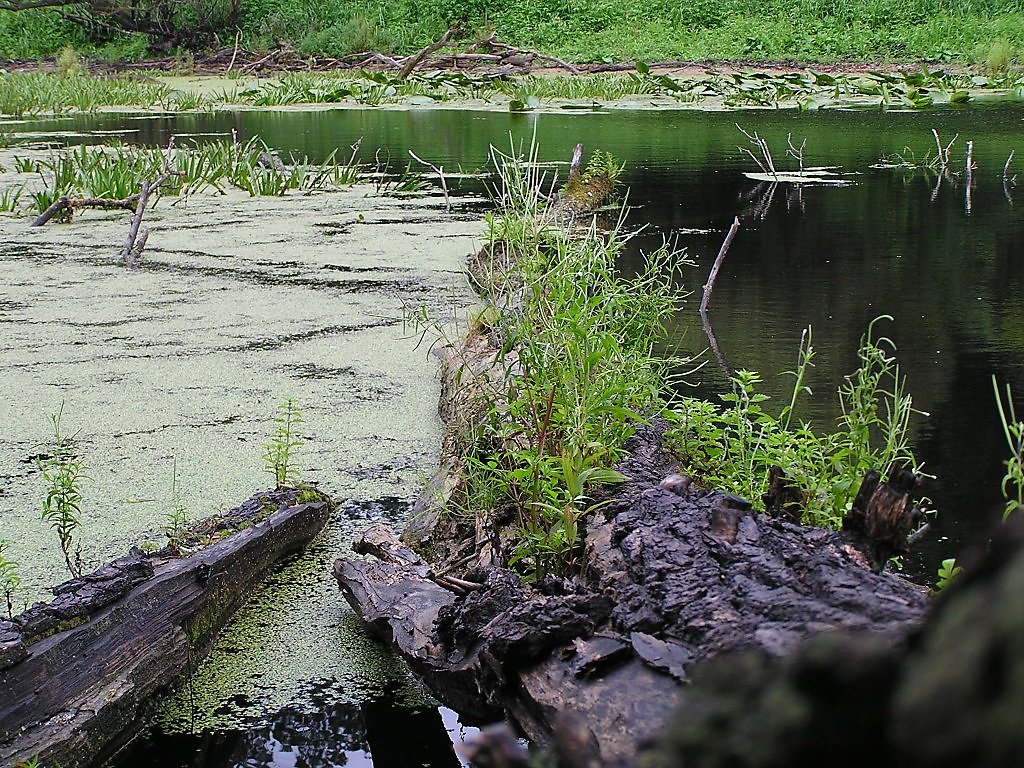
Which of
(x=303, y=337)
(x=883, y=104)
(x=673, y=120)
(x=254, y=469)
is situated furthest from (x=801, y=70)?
(x=254, y=469)

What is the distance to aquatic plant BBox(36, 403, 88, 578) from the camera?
1.87 meters

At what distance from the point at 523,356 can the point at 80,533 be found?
95 cm

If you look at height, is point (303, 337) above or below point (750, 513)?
below

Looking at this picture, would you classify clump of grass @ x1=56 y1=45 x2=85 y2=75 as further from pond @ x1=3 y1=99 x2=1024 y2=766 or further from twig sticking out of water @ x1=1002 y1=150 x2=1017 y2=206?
twig sticking out of water @ x1=1002 y1=150 x2=1017 y2=206

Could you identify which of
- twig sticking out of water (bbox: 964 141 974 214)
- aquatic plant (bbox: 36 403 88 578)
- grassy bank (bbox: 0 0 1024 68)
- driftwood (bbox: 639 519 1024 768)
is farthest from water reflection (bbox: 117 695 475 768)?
grassy bank (bbox: 0 0 1024 68)

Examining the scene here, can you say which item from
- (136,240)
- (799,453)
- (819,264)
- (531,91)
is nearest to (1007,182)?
(819,264)

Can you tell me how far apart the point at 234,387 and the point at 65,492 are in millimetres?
1291

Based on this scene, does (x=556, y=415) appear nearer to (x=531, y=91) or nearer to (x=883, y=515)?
(x=883, y=515)

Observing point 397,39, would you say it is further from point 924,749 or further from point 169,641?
point 924,749

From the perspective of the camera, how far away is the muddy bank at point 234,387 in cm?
191

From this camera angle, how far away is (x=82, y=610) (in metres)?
1.53

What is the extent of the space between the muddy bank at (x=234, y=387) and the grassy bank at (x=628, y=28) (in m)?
13.8

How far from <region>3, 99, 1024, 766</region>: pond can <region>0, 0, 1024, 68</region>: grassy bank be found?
270 inches

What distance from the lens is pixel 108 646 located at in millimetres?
1550
